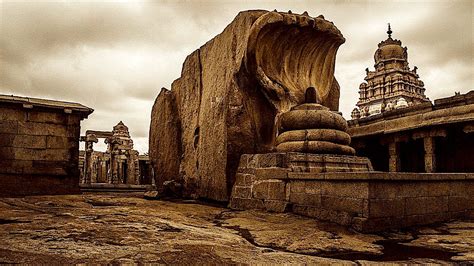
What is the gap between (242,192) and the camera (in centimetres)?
512

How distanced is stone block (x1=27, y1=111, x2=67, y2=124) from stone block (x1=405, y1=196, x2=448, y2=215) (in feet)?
21.7

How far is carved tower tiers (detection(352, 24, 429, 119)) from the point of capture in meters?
32.1

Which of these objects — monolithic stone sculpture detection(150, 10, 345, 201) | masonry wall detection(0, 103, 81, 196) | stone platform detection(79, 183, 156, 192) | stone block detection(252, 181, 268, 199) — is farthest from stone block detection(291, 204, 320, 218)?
stone platform detection(79, 183, 156, 192)

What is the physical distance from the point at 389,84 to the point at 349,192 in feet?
107

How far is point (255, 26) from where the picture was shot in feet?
17.5

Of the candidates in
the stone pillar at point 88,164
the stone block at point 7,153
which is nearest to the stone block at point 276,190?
the stone block at point 7,153

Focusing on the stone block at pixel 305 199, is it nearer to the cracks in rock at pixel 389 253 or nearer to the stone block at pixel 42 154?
the cracks in rock at pixel 389 253

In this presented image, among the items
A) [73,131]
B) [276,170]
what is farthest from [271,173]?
[73,131]

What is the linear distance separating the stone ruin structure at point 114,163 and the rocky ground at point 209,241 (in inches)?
732

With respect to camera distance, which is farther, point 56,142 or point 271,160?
point 56,142

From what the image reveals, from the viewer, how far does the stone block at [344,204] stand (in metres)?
3.40

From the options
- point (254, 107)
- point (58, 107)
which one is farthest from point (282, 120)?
point (58, 107)

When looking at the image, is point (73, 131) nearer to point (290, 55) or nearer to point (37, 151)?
point (37, 151)

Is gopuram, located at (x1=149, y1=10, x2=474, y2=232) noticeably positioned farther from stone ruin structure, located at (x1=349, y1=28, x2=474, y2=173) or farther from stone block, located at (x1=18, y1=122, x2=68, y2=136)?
stone ruin structure, located at (x1=349, y1=28, x2=474, y2=173)
